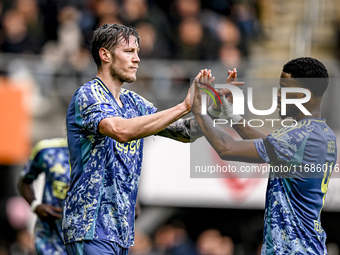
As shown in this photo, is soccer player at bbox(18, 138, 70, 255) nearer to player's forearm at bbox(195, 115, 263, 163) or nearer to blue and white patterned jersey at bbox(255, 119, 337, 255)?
player's forearm at bbox(195, 115, 263, 163)

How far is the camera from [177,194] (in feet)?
42.6

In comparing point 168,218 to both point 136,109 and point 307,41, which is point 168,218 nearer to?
point 307,41

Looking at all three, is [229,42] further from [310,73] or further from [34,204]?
[310,73]

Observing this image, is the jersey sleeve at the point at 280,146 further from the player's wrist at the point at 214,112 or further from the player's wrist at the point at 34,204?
the player's wrist at the point at 34,204

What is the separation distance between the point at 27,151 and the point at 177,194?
8.22 feet

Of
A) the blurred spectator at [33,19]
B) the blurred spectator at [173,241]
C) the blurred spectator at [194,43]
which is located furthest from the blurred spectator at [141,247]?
the blurred spectator at [33,19]

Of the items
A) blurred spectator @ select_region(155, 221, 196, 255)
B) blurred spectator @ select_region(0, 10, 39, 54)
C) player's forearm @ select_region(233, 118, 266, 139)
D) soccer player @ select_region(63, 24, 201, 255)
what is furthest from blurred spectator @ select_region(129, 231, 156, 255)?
soccer player @ select_region(63, 24, 201, 255)

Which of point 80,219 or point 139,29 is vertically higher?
point 139,29

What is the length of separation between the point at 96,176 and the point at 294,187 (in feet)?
5.07

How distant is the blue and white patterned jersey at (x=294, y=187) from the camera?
6246mm

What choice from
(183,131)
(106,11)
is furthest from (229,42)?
(183,131)

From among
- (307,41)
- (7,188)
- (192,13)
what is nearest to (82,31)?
(192,13)

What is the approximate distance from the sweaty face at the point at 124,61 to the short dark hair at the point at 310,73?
1.27 metres

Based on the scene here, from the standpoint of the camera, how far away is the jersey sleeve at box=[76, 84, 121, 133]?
6.17m
